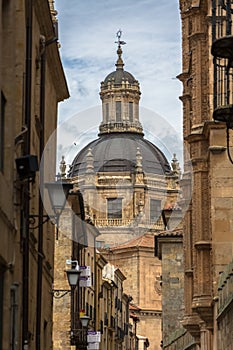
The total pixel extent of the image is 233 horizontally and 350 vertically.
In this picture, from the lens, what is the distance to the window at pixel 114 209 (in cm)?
14412

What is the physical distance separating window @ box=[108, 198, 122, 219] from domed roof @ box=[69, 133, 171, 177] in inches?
148

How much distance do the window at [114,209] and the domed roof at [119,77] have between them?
1770 cm

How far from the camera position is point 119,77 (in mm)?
159500

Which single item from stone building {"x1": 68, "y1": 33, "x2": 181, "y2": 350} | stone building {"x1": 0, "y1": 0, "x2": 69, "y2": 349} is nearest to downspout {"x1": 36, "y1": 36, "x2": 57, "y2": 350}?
stone building {"x1": 0, "y1": 0, "x2": 69, "y2": 349}

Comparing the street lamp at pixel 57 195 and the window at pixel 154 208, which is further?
the window at pixel 154 208

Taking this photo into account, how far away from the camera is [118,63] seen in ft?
547

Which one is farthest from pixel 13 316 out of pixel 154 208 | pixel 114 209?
pixel 154 208

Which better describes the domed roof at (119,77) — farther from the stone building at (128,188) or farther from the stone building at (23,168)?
the stone building at (23,168)

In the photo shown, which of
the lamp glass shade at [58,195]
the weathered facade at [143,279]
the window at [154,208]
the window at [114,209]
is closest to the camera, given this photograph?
the lamp glass shade at [58,195]

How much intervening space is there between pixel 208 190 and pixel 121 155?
117084mm

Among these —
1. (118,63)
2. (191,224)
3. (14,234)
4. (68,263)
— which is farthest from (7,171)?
(118,63)

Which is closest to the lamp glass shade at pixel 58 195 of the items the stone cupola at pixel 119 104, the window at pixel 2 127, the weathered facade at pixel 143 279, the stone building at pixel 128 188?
the window at pixel 2 127

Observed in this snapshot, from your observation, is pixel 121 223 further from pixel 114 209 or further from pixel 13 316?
pixel 13 316

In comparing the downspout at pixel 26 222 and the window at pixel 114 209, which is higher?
the window at pixel 114 209
